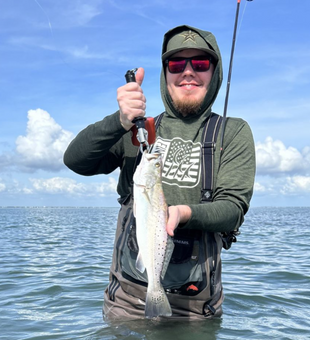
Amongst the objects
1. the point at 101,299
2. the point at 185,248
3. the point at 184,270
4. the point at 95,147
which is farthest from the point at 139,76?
the point at 101,299

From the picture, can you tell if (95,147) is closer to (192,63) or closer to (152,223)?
(152,223)

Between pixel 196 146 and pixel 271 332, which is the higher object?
pixel 196 146

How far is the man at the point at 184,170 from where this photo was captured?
13.6 ft

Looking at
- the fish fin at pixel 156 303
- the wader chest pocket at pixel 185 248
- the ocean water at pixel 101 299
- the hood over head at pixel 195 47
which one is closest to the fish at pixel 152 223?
the fish fin at pixel 156 303

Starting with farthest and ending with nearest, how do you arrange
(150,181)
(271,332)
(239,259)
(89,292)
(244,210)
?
(239,259), (89,292), (271,332), (244,210), (150,181)

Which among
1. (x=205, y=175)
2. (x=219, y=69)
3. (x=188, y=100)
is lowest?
(x=205, y=175)

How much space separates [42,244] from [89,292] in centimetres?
1024

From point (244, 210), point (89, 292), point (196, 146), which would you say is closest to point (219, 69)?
point (196, 146)

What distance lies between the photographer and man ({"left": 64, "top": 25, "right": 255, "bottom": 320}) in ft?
13.6

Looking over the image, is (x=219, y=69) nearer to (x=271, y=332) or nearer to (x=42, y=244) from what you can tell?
(x=271, y=332)

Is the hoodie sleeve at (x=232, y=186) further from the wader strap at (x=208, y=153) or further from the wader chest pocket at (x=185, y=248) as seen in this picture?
the wader chest pocket at (x=185, y=248)

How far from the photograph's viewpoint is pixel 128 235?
4.54 metres

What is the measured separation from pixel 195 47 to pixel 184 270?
2.40 meters

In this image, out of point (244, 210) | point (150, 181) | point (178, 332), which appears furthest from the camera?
point (178, 332)
